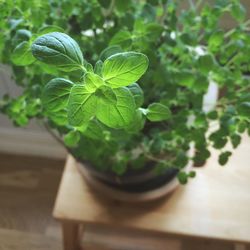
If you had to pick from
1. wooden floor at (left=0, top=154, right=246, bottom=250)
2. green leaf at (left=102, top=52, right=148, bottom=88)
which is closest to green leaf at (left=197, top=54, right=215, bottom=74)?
green leaf at (left=102, top=52, right=148, bottom=88)

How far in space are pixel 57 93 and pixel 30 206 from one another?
90 centimetres

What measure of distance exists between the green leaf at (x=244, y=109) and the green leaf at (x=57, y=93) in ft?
0.82

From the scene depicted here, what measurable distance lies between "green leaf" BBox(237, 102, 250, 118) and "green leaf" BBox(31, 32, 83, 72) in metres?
0.26

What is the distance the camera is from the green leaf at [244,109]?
0.56 metres

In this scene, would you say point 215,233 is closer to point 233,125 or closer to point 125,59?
point 233,125

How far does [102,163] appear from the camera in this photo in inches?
28.2

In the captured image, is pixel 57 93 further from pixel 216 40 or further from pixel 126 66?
pixel 216 40

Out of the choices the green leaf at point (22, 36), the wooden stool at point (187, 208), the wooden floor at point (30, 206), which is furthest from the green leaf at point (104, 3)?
the wooden floor at point (30, 206)

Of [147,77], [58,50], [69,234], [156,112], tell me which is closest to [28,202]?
[69,234]

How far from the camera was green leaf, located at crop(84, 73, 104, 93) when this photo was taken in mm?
375

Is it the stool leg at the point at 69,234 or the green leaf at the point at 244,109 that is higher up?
the green leaf at the point at 244,109

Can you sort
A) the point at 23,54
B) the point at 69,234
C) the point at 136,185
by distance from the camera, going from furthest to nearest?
the point at 69,234, the point at 136,185, the point at 23,54

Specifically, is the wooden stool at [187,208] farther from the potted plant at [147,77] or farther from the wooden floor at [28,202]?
the wooden floor at [28,202]

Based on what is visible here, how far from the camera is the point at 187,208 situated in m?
0.82
